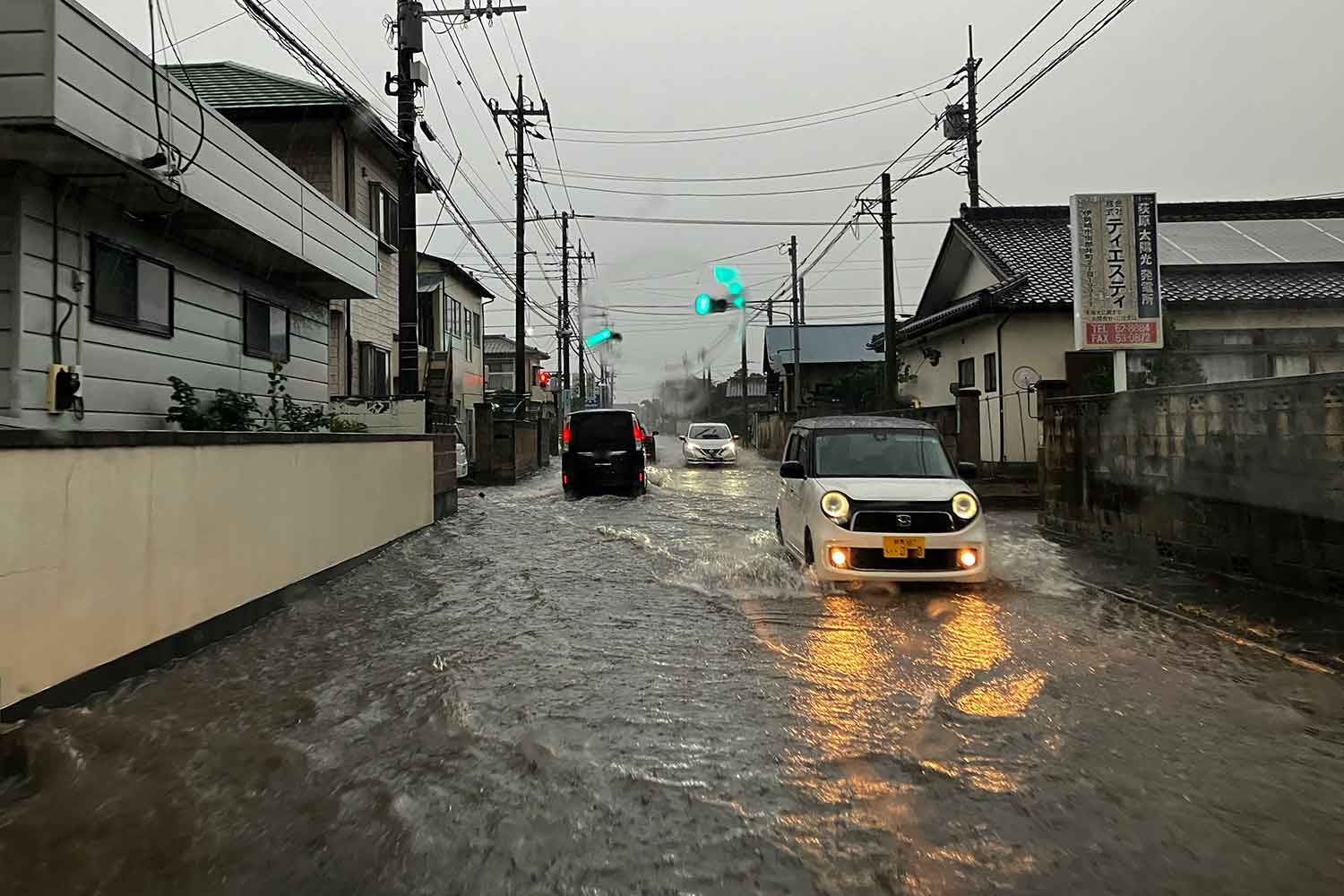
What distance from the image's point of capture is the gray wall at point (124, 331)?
7.48m

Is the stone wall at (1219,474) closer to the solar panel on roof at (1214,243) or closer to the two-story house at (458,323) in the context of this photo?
the solar panel on roof at (1214,243)

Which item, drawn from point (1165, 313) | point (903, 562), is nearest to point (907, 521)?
point (903, 562)

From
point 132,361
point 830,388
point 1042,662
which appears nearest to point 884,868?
point 1042,662

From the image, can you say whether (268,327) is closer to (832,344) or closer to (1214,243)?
(1214,243)

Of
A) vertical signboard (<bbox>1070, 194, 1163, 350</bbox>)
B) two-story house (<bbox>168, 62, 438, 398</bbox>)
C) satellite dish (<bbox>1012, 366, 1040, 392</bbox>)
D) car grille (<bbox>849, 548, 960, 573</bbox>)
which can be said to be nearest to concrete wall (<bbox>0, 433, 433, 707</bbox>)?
car grille (<bbox>849, 548, 960, 573</bbox>)

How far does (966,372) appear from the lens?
21.0 metres

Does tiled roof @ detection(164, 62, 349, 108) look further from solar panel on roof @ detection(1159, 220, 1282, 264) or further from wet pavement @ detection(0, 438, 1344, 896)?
solar panel on roof @ detection(1159, 220, 1282, 264)

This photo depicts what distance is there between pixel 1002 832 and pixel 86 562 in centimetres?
437

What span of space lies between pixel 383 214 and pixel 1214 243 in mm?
19710

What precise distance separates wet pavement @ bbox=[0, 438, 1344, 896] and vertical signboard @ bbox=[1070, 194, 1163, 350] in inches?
215

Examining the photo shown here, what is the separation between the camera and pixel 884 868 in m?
2.80

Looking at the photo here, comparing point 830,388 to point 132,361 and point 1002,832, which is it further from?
point 1002,832

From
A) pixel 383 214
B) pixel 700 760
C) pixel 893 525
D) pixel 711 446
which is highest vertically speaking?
pixel 383 214

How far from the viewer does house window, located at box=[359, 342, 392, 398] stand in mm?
19500
